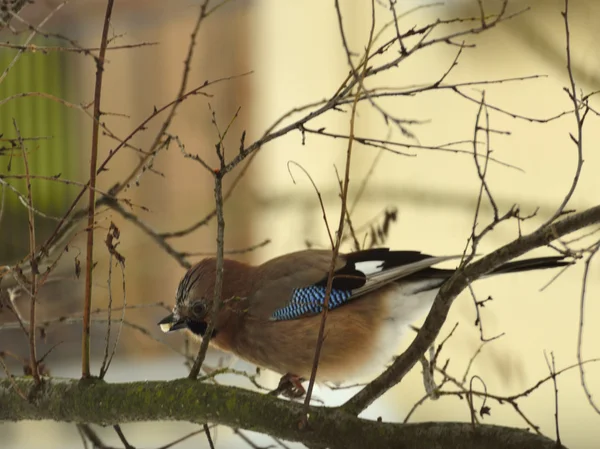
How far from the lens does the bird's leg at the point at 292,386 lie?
1.46m

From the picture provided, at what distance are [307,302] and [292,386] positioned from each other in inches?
6.6

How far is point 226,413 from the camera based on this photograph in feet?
3.28

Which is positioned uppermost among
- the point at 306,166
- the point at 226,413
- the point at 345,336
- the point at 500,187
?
the point at 306,166

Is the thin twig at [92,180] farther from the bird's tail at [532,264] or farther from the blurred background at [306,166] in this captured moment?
the bird's tail at [532,264]

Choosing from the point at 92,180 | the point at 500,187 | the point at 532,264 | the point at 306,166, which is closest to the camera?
the point at 92,180

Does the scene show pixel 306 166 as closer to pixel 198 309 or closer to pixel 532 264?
pixel 198 309

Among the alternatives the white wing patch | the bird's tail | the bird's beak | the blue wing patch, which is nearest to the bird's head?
the bird's beak

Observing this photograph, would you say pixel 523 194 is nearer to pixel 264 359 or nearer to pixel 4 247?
pixel 264 359

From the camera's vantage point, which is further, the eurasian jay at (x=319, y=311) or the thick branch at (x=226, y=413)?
the eurasian jay at (x=319, y=311)

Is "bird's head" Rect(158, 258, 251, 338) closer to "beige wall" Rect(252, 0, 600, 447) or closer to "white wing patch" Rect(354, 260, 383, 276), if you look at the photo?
"white wing patch" Rect(354, 260, 383, 276)

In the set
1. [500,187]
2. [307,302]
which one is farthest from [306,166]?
[307,302]

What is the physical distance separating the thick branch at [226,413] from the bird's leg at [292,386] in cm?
41

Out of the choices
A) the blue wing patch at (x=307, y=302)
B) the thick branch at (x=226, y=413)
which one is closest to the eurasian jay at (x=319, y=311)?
the blue wing patch at (x=307, y=302)

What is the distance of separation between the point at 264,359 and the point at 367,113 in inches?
70.3
